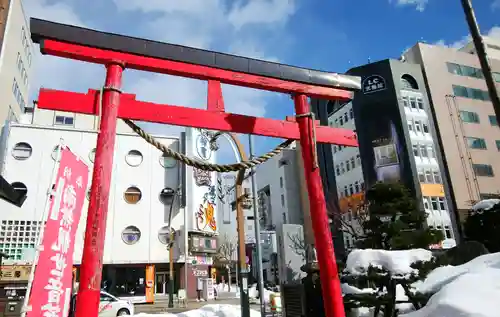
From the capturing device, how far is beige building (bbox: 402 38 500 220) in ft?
113

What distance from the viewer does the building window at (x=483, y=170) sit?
35.2 meters

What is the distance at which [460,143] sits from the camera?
3578 centimetres

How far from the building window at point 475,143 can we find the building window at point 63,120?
38.5 meters

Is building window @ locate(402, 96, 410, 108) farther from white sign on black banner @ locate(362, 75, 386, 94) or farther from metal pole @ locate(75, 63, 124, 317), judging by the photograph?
metal pole @ locate(75, 63, 124, 317)

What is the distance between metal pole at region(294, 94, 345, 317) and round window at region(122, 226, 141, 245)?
2610cm

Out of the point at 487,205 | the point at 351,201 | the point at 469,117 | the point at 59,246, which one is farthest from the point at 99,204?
the point at 469,117

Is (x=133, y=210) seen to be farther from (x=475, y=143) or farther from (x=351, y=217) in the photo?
(x=475, y=143)

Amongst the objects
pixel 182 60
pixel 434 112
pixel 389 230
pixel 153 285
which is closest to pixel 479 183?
pixel 434 112

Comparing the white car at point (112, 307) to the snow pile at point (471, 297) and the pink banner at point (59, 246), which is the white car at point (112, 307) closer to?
the pink banner at point (59, 246)

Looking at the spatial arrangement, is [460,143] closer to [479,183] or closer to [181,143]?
[479,183]

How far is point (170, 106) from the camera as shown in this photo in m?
5.62

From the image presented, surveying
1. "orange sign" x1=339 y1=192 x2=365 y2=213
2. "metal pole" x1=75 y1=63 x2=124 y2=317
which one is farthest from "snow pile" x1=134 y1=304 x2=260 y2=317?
"orange sign" x1=339 y1=192 x2=365 y2=213

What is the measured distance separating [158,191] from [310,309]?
25.5 metres

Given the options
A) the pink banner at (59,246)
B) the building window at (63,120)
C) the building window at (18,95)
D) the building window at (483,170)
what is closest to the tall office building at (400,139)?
the building window at (483,170)
